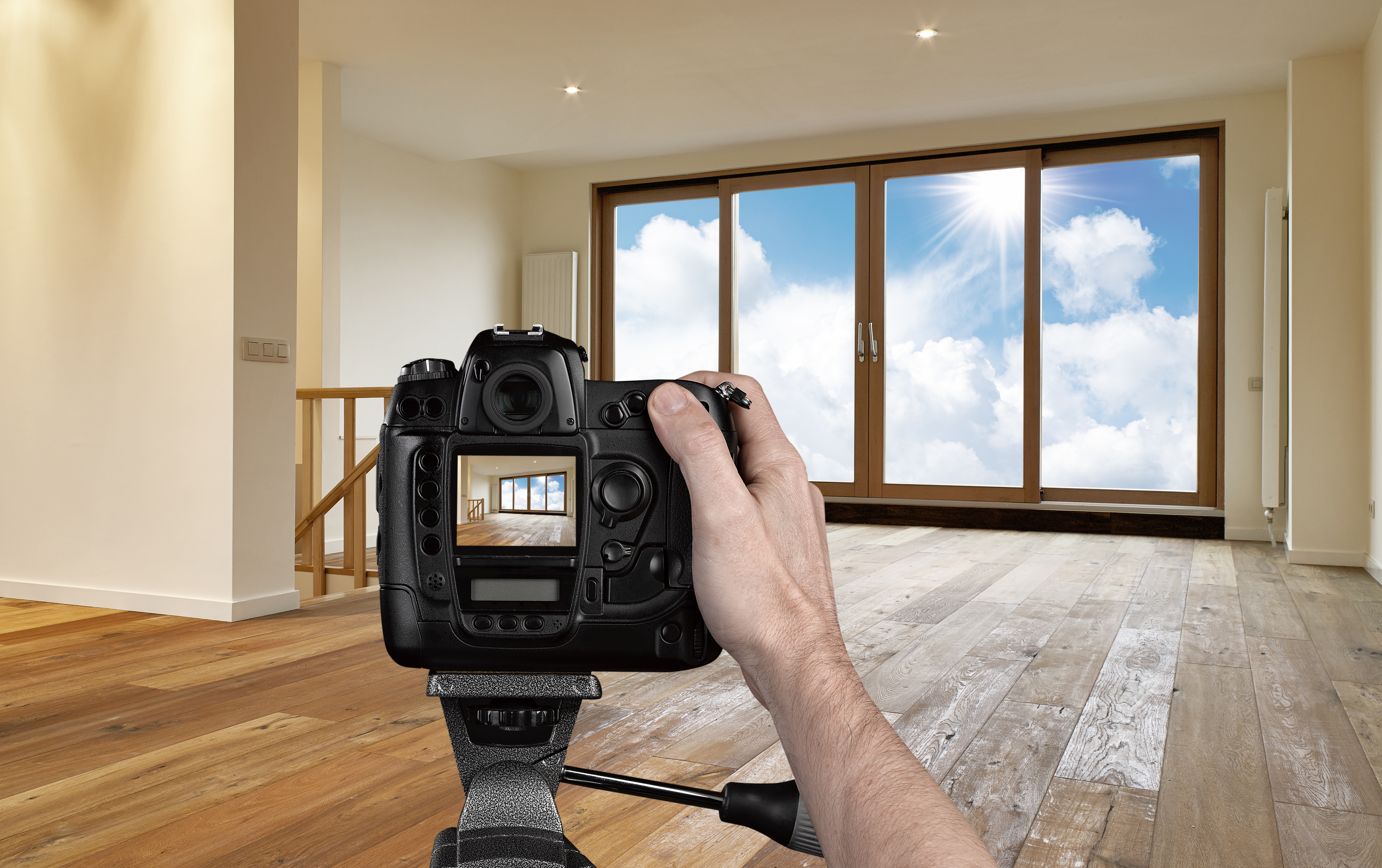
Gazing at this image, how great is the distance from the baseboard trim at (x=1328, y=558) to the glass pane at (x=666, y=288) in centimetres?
354

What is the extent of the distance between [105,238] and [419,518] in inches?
119

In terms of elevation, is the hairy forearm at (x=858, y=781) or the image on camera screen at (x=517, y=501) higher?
the image on camera screen at (x=517, y=501)

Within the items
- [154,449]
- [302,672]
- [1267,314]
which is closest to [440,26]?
[154,449]

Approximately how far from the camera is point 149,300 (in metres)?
2.83

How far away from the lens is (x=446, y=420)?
51cm

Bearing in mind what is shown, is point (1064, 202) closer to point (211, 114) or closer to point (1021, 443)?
point (1021, 443)

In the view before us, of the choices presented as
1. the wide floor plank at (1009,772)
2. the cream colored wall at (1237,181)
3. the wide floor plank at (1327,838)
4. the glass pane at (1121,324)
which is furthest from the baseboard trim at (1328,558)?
the wide floor plank at (1327,838)

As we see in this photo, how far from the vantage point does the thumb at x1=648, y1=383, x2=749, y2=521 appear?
0.44 metres

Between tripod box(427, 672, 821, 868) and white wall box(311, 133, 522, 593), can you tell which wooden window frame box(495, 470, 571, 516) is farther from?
white wall box(311, 133, 522, 593)

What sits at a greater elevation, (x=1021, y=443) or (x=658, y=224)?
(x=658, y=224)

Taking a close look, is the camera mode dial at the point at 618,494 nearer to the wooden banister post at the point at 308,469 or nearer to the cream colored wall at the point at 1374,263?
the wooden banister post at the point at 308,469

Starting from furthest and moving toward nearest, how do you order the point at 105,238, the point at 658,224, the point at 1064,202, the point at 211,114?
the point at 658,224
the point at 1064,202
the point at 105,238
the point at 211,114

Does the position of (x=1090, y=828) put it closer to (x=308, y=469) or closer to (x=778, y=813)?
(x=778, y=813)

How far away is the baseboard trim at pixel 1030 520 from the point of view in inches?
201
